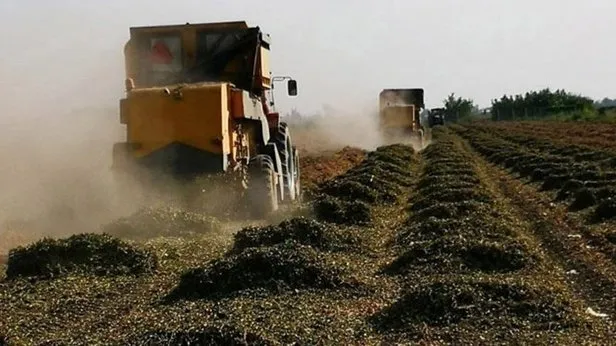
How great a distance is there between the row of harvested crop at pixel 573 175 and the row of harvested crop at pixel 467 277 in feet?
6.33

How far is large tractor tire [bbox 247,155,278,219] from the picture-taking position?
14539 mm

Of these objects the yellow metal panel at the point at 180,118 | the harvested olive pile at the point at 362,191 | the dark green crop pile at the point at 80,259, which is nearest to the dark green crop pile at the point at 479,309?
the dark green crop pile at the point at 80,259

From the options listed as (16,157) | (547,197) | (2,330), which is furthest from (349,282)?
(16,157)

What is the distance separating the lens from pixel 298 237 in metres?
10.9

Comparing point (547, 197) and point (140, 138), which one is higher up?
point (140, 138)

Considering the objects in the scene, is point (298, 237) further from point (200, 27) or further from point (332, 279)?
point (200, 27)

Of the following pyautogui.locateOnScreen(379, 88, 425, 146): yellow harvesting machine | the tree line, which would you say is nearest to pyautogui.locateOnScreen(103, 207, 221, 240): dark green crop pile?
pyautogui.locateOnScreen(379, 88, 425, 146): yellow harvesting machine

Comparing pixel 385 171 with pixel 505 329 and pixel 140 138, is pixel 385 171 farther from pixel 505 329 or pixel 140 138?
pixel 505 329

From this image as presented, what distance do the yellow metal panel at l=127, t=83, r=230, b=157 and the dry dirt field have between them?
142 centimetres

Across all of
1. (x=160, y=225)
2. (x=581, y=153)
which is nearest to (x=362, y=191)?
(x=160, y=225)

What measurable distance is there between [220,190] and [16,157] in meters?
7.13

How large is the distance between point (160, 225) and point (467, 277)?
566 cm

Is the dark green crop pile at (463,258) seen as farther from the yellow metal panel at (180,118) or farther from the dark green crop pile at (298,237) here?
the yellow metal panel at (180,118)

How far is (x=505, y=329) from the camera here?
7.04 m
